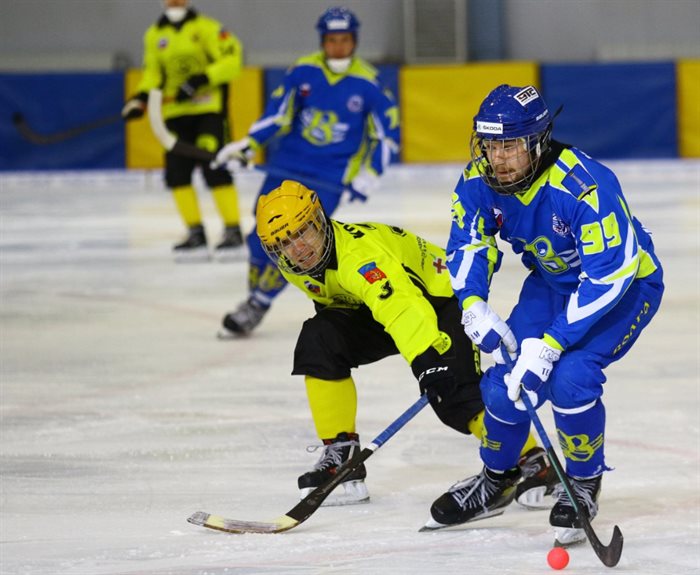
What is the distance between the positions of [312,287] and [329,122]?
2.88 meters

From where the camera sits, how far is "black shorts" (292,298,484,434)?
345 centimetres

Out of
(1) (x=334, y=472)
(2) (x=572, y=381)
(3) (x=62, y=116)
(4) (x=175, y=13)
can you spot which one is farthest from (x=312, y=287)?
(3) (x=62, y=116)

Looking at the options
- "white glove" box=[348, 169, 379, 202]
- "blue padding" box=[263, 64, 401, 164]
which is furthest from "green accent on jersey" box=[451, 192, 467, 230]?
"blue padding" box=[263, 64, 401, 164]

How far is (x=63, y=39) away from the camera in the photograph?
14258 millimetres

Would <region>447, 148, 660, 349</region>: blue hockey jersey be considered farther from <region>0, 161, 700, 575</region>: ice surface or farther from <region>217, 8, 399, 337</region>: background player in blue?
<region>217, 8, 399, 337</region>: background player in blue

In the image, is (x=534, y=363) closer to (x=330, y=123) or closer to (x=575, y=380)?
(x=575, y=380)

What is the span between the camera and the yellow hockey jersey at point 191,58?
27.9 ft

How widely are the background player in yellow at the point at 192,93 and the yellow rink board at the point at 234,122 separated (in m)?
4.42

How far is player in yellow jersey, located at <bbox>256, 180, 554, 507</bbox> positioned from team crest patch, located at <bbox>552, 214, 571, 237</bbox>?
1.23 ft

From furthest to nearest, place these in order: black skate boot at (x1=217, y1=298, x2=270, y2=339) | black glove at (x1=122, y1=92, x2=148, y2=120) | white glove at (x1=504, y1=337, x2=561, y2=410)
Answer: black glove at (x1=122, y1=92, x2=148, y2=120) < black skate boot at (x1=217, y1=298, x2=270, y2=339) < white glove at (x1=504, y1=337, x2=561, y2=410)

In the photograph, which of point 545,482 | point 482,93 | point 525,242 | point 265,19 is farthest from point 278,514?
point 265,19

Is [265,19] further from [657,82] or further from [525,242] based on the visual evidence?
[525,242]

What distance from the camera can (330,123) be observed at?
6328 mm

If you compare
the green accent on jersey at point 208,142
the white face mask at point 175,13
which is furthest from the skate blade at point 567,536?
the white face mask at point 175,13
